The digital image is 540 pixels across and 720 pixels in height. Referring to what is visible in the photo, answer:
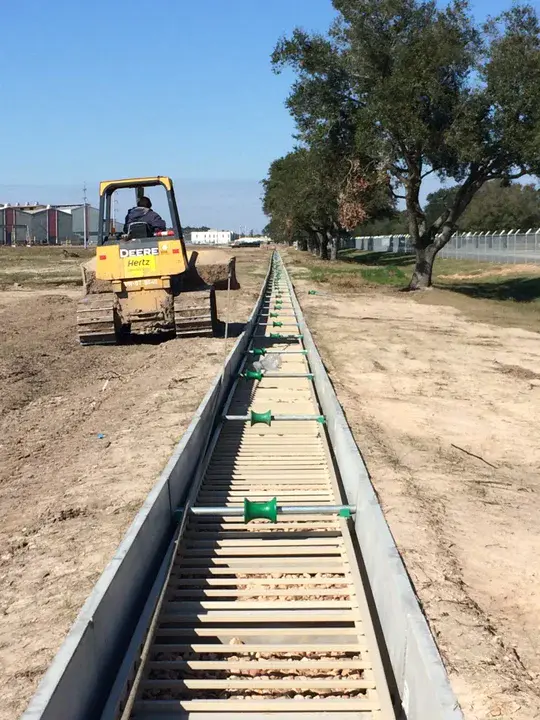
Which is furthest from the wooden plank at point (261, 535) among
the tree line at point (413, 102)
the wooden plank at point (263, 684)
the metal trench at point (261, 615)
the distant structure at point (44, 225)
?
the distant structure at point (44, 225)

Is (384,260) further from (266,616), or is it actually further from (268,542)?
(266,616)

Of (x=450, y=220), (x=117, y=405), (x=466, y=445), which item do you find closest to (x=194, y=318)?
(x=117, y=405)

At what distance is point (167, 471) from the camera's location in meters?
5.35

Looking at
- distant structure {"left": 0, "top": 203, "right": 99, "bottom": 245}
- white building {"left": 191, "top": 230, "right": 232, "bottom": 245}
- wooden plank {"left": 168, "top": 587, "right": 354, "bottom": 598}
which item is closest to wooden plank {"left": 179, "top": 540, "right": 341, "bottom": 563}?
wooden plank {"left": 168, "top": 587, "right": 354, "bottom": 598}

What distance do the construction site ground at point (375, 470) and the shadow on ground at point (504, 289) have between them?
13.5m

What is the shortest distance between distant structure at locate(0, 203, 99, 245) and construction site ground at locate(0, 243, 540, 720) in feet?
304

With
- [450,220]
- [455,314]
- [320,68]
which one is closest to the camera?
[455,314]

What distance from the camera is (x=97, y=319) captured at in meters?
13.0

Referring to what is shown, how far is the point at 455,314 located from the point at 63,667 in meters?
19.7

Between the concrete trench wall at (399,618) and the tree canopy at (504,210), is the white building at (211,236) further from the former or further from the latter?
the concrete trench wall at (399,618)

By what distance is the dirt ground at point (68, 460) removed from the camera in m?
3.96

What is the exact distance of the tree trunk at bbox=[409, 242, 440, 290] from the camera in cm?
2805

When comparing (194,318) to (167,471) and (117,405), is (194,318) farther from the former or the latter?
(167,471)

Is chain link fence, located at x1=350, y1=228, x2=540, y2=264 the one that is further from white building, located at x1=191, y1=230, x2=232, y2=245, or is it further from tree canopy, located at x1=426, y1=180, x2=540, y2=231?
white building, located at x1=191, y1=230, x2=232, y2=245
